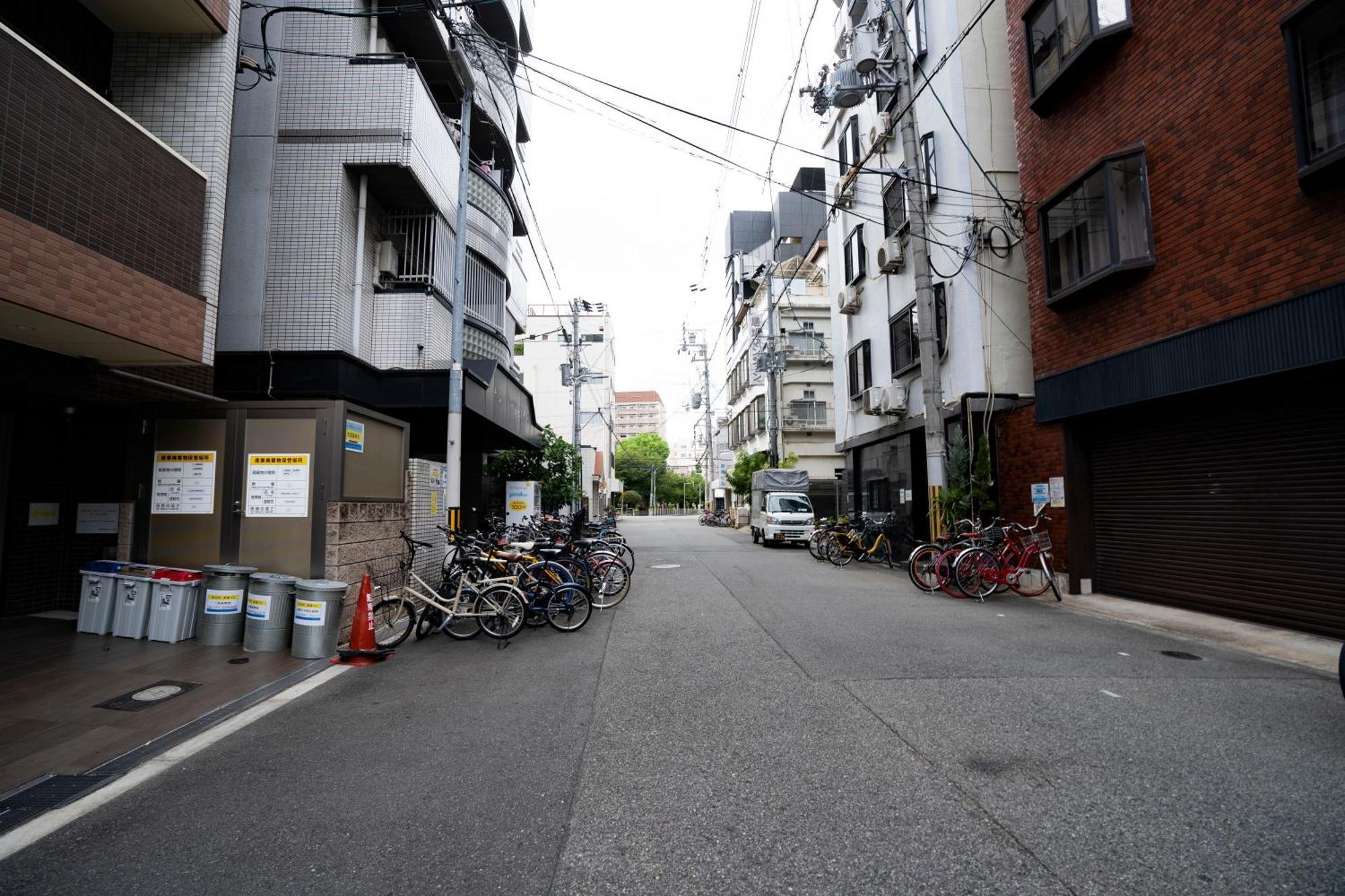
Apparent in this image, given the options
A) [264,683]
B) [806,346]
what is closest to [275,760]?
[264,683]

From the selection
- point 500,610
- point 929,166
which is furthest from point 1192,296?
point 500,610

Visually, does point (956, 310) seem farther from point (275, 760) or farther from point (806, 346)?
point (806, 346)

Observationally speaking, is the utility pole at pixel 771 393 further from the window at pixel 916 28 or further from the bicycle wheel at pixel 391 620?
the bicycle wheel at pixel 391 620

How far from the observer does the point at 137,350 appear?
6.87m

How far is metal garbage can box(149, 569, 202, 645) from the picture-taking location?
6.90m

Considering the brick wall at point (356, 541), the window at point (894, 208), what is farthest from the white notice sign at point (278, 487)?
the window at point (894, 208)

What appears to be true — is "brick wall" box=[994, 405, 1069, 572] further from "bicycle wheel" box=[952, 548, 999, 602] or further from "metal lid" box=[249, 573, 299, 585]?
"metal lid" box=[249, 573, 299, 585]

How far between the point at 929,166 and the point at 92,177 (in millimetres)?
15032

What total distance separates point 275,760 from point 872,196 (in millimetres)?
19340

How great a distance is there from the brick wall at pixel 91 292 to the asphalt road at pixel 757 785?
3861mm

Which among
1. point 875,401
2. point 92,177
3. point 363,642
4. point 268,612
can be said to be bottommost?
point 363,642

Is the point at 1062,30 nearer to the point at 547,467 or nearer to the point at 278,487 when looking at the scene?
the point at 278,487

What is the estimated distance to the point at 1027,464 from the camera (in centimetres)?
1190

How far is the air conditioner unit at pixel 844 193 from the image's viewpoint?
19156 millimetres
